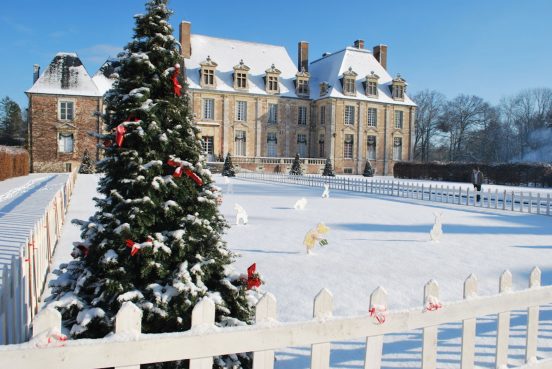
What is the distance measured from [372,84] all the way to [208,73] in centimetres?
1714

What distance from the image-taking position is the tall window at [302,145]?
1834 inches

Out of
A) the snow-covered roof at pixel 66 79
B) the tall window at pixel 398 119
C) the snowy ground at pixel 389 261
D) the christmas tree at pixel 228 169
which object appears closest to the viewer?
the snowy ground at pixel 389 261

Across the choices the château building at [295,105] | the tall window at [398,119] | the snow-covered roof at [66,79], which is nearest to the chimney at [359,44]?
the château building at [295,105]

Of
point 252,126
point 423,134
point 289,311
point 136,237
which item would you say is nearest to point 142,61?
point 136,237

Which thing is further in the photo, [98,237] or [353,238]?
[353,238]

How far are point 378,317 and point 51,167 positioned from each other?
133 feet

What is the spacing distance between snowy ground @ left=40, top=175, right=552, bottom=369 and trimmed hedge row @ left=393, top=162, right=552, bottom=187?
67.7ft

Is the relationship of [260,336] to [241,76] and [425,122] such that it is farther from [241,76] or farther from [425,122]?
[425,122]

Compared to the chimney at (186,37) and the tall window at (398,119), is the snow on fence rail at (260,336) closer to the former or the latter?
the chimney at (186,37)

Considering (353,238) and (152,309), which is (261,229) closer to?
(353,238)

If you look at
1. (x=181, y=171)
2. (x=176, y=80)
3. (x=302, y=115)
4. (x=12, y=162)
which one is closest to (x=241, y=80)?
(x=302, y=115)

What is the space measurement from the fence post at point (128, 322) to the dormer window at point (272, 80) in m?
43.9

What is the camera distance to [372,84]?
46219mm

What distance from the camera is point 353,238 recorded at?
971 centimetres
